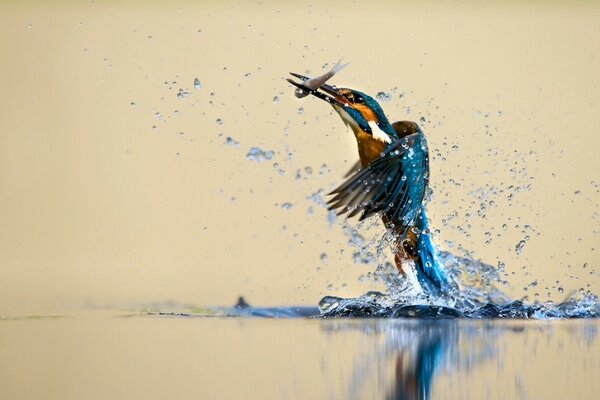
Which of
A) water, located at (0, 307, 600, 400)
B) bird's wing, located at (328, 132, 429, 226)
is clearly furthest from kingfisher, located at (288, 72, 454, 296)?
water, located at (0, 307, 600, 400)

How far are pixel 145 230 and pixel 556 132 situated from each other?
9.06 ft

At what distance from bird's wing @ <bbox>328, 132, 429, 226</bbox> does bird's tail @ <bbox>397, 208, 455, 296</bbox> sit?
A: 0.07 metres

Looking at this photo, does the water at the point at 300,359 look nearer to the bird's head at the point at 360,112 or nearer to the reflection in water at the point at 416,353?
the reflection in water at the point at 416,353

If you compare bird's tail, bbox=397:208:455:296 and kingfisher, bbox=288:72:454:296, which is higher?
kingfisher, bbox=288:72:454:296

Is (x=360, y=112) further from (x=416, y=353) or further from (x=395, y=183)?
(x=416, y=353)

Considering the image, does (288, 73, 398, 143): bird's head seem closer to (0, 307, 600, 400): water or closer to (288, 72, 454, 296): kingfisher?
(288, 72, 454, 296): kingfisher

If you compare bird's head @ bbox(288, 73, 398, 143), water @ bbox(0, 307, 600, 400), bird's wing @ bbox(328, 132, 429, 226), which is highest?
bird's head @ bbox(288, 73, 398, 143)

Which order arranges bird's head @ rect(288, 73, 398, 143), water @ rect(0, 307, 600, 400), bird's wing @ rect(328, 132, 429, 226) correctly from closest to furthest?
water @ rect(0, 307, 600, 400) → bird's wing @ rect(328, 132, 429, 226) → bird's head @ rect(288, 73, 398, 143)

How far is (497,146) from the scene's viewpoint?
340 inches

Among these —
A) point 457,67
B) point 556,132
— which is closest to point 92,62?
point 457,67

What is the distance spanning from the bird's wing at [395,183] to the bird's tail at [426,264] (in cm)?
7

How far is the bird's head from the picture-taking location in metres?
4.69

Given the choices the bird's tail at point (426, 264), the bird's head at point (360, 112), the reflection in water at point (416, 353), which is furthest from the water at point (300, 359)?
the bird's head at point (360, 112)

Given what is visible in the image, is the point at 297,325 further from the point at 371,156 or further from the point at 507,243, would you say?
the point at 507,243
